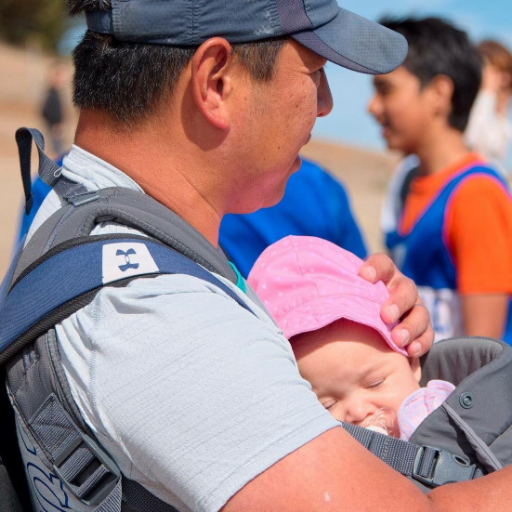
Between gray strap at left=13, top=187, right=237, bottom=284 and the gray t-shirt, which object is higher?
gray strap at left=13, top=187, right=237, bottom=284

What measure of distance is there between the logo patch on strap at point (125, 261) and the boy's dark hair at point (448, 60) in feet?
10.7

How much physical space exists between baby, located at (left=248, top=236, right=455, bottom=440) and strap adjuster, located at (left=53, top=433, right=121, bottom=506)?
0.79m

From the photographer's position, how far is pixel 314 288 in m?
→ 2.11

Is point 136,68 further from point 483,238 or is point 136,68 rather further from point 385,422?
point 483,238

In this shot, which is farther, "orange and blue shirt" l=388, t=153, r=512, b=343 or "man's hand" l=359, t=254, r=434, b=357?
"orange and blue shirt" l=388, t=153, r=512, b=343

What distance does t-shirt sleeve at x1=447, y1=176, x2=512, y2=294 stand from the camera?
3.70 metres

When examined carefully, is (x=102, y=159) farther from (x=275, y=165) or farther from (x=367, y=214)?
(x=367, y=214)

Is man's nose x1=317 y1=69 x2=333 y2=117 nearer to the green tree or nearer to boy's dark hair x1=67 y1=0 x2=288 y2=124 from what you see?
boy's dark hair x1=67 y1=0 x2=288 y2=124

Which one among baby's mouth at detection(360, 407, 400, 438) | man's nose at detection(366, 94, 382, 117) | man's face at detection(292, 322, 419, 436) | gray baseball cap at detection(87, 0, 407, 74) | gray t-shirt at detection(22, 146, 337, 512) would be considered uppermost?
gray baseball cap at detection(87, 0, 407, 74)

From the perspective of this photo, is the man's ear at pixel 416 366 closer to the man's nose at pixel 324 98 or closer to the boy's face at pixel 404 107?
the man's nose at pixel 324 98

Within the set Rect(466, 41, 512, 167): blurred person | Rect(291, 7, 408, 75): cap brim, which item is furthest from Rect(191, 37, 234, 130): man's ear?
Rect(466, 41, 512, 167): blurred person

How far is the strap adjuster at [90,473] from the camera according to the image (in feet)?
4.37

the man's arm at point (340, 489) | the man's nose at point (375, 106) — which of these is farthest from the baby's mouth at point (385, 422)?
the man's nose at point (375, 106)

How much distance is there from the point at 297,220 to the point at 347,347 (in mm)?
1126
